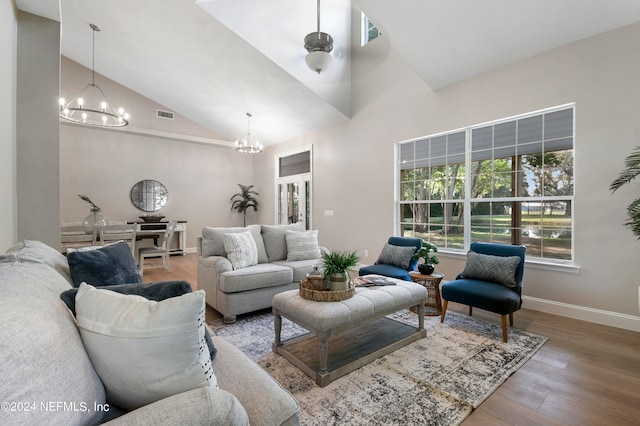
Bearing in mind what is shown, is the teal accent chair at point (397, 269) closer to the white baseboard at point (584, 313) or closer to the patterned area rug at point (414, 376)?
the patterned area rug at point (414, 376)

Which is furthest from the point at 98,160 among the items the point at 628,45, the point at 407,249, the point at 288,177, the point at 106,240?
the point at 628,45

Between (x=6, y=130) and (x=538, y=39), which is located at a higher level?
(x=538, y=39)

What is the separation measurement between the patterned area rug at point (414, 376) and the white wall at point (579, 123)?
1.02 meters

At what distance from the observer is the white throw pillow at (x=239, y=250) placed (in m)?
3.28

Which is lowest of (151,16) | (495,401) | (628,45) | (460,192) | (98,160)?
(495,401)

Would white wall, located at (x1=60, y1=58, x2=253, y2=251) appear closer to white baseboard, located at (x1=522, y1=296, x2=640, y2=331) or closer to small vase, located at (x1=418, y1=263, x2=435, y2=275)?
small vase, located at (x1=418, y1=263, x2=435, y2=275)

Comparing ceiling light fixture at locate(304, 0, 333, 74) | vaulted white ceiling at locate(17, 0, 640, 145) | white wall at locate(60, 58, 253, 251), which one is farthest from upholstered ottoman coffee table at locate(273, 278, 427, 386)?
white wall at locate(60, 58, 253, 251)

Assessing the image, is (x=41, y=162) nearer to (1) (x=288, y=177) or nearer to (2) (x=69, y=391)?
(2) (x=69, y=391)

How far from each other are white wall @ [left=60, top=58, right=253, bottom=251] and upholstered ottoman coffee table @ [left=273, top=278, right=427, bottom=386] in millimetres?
6258

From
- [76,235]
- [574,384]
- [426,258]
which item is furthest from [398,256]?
[76,235]

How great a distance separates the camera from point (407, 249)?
361 centimetres

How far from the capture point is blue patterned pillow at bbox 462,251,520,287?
2814 millimetres

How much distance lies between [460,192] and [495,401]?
9.70 feet

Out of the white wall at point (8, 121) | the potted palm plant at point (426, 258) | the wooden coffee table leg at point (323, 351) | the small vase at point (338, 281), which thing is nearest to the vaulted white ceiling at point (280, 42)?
the white wall at point (8, 121)
